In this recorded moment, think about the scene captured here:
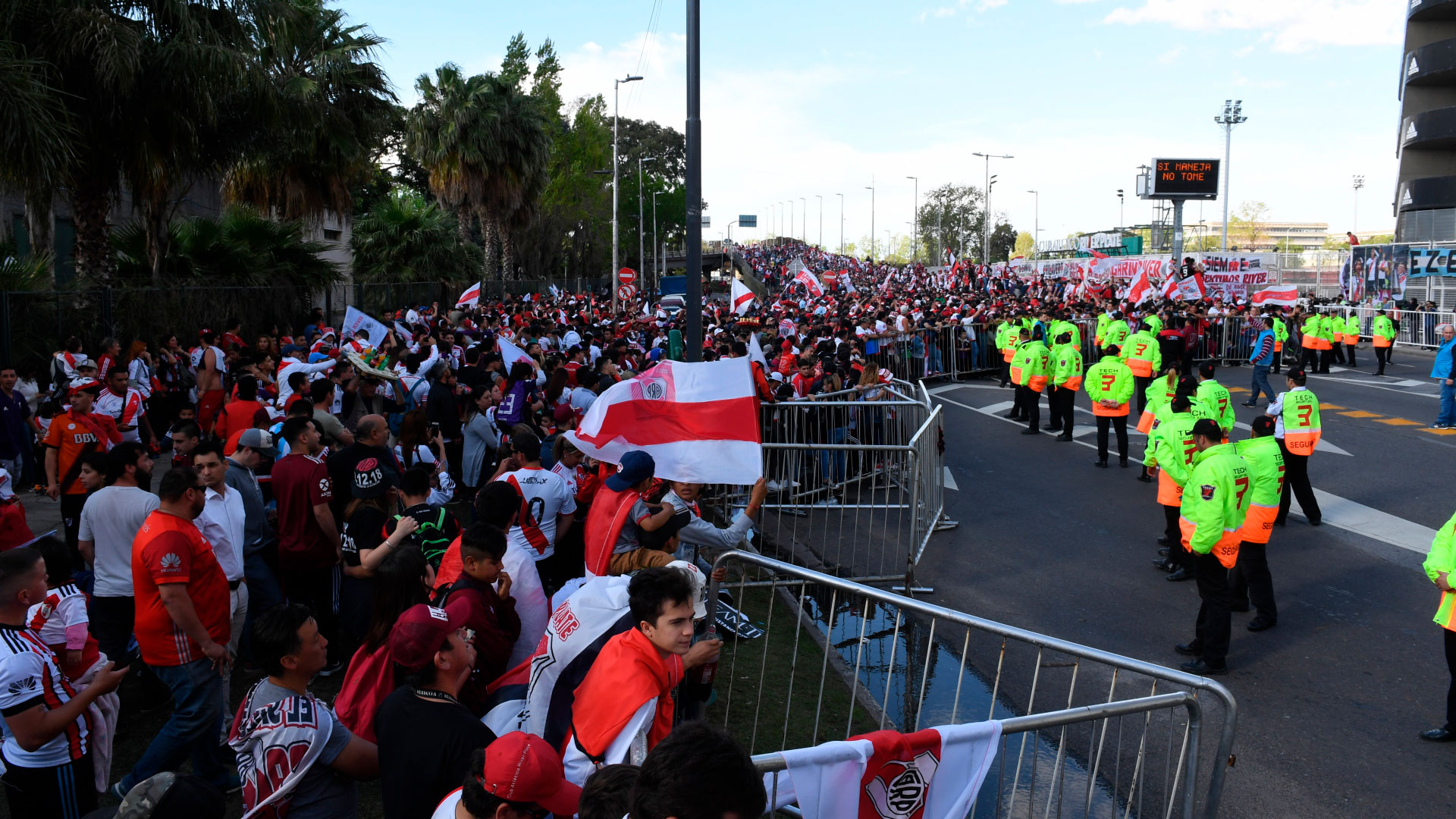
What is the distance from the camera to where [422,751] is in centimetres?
319

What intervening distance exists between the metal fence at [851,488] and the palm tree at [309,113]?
10.9m

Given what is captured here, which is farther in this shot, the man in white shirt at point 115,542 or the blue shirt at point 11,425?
the blue shirt at point 11,425

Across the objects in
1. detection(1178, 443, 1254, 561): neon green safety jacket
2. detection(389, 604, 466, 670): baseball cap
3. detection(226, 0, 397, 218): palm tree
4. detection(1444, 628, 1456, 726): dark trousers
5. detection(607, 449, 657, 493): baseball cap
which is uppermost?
detection(226, 0, 397, 218): palm tree

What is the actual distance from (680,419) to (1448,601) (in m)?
4.80

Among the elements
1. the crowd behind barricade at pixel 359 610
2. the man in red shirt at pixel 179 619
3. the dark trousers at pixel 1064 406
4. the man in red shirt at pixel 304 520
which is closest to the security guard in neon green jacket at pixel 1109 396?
the dark trousers at pixel 1064 406

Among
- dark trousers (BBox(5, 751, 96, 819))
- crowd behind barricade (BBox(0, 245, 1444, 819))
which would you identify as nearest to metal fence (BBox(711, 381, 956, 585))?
crowd behind barricade (BBox(0, 245, 1444, 819))

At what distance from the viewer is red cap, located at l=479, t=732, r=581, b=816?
2.61 metres

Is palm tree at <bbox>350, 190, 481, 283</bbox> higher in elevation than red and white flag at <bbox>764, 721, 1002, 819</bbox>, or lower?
higher

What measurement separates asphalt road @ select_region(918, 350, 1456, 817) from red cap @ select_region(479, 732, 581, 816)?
410cm

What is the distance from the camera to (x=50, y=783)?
365 centimetres

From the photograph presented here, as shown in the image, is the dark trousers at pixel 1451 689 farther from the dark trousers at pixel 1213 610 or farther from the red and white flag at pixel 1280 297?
the red and white flag at pixel 1280 297

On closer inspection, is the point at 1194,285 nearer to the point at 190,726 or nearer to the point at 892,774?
the point at 892,774

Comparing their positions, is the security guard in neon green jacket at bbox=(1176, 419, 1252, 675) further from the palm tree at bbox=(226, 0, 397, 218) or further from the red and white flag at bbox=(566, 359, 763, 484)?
the palm tree at bbox=(226, 0, 397, 218)

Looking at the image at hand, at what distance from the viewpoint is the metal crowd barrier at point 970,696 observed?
12.9ft
